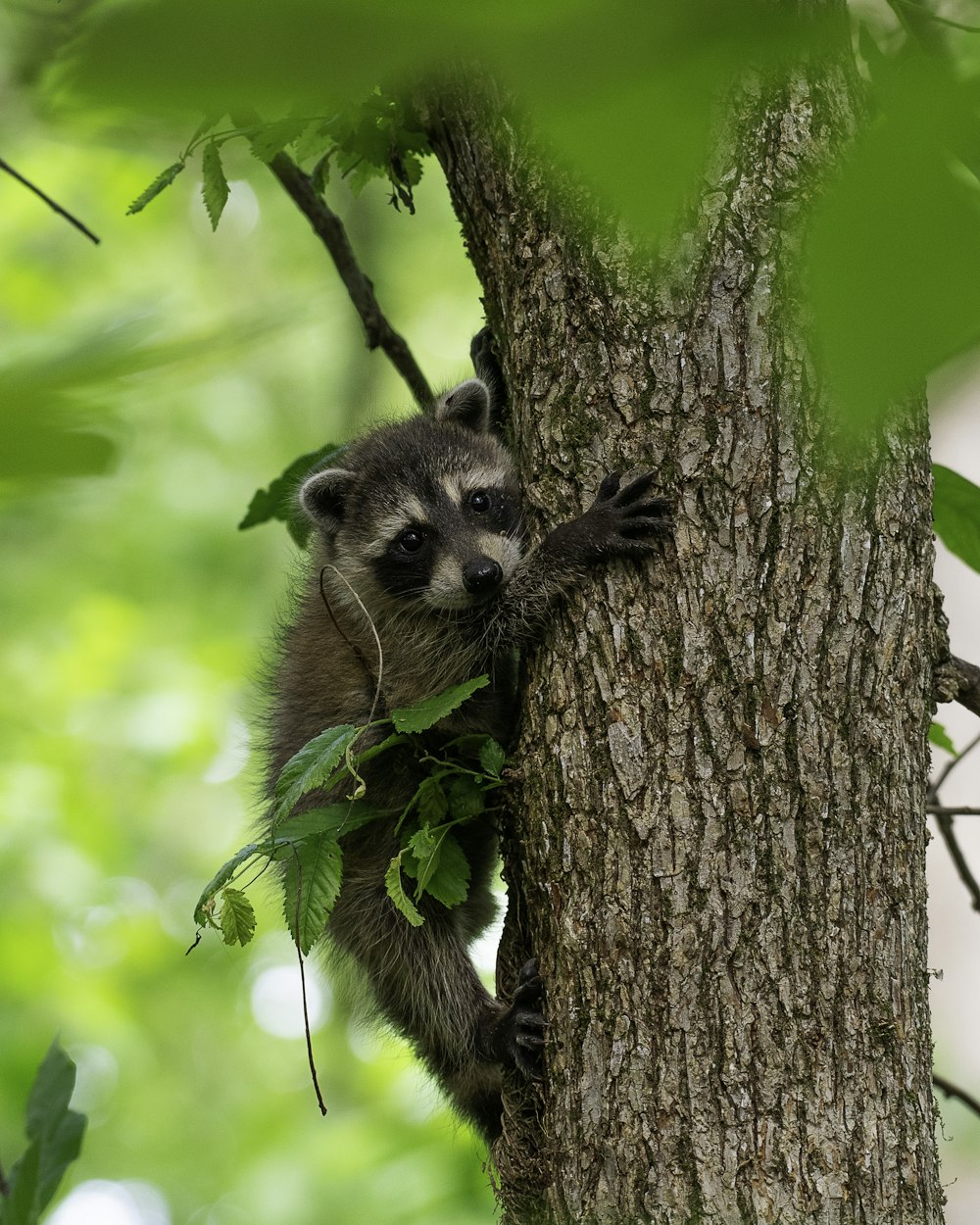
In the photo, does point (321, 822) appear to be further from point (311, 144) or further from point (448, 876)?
point (311, 144)

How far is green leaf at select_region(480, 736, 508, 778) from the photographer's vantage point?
287 centimetres

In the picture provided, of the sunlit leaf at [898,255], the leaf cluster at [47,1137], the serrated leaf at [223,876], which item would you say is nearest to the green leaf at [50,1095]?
the leaf cluster at [47,1137]

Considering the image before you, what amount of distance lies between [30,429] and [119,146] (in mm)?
200

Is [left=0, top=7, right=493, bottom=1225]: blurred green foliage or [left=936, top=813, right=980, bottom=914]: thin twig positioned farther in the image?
[left=0, top=7, right=493, bottom=1225]: blurred green foliage

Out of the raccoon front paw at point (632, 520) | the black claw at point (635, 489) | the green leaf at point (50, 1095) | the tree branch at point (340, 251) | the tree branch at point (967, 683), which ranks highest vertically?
the tree branch at point (340, 251)

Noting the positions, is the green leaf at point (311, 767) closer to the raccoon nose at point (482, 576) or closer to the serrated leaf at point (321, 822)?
the serrated leaf at point (321, 822)

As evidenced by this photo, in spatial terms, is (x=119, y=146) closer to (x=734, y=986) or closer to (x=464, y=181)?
(x=734, y=986)

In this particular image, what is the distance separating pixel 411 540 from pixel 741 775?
238 cm

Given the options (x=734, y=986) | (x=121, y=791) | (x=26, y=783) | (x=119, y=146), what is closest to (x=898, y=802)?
(x=734, y=986)

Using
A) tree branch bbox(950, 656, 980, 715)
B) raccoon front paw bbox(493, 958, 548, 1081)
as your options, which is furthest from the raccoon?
tree branch bbox(950, 656, 980, 715)

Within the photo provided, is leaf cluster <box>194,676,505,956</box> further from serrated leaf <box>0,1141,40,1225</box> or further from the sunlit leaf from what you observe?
the sunlit leaf

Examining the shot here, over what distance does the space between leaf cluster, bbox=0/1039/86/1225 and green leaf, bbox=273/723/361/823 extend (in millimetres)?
655

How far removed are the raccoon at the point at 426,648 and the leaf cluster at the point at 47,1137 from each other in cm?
105

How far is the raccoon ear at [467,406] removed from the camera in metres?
4.55
